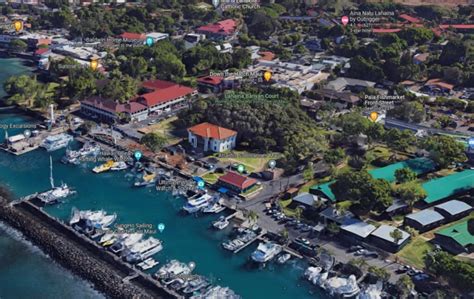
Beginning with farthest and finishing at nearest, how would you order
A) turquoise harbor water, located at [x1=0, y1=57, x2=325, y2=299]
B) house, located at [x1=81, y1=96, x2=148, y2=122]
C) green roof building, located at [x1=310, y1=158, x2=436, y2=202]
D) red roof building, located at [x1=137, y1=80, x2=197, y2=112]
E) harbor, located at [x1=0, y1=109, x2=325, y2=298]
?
red roof building, located at [x1=137, y1=80, x2=197, y2=112] < house, located at [x1=81, y1=96, x2=148, y2=122] < green roof building, located at [x1=310, y1=158, x2=436, y2=202] < harbor, located at [x1=0, y1=109, x2=325, y2=298] < turquoise harbor water, located at [x1=0, y1=57, x2=325, y2=299]

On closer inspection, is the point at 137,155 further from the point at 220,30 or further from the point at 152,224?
the point at 220,30

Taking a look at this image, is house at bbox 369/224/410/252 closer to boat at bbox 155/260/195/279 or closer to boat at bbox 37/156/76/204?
boat at bbox 155/260/195/279

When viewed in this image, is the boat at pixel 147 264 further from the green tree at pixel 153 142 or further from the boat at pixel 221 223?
the green tree at pixel 153 142

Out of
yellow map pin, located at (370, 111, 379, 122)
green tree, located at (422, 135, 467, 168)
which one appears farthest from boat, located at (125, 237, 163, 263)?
yellow map pin, located at (370, 111, 379, 122)

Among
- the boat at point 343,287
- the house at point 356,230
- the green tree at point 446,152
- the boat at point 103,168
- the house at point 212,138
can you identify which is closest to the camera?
the boat at point 343,287

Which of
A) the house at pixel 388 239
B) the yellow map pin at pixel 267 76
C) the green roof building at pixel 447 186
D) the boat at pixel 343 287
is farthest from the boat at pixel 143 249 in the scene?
the yellow map pin at pixel 267 76

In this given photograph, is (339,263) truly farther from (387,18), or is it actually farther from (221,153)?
(387,18)

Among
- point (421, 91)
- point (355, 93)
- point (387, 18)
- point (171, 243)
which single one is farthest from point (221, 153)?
point (387, 18)

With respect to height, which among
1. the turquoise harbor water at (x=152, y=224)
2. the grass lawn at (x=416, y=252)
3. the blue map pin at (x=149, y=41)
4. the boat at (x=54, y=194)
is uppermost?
the blue map pin at (x=149, y=41)
